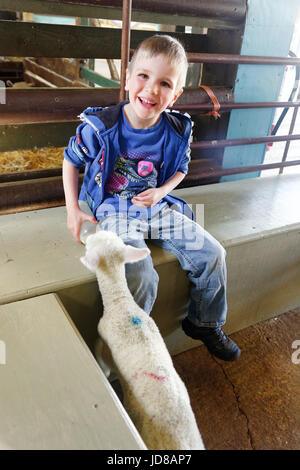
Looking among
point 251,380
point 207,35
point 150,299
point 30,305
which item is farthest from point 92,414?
point 207,35

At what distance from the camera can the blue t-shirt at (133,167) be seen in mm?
1641

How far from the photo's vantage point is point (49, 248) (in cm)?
163

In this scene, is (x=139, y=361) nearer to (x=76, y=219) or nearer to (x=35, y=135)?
(x=76, y=219)

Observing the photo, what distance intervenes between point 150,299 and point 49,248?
51cm

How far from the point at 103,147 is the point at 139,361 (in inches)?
35.2

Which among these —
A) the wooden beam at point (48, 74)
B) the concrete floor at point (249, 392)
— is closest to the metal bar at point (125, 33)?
the concrete floor at point (249, 392)

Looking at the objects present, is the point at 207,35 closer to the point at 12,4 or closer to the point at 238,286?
the point at 12,4

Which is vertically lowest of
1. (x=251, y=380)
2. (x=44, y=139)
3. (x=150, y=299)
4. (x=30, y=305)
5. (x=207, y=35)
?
(x=251, y=380)

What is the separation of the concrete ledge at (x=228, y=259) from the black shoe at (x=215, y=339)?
0.34 ft

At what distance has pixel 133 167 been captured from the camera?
1.67 meters

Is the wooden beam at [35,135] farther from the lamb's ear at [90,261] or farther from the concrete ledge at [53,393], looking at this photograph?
the concrete ledge at [53,393]

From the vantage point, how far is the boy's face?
1417mm

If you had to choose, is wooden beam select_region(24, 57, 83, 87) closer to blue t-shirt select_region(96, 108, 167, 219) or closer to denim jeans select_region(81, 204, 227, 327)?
blue t-shirt select_region(96, 108, 167, 219)
